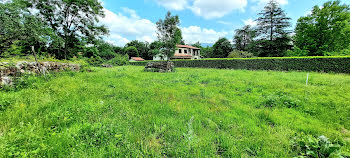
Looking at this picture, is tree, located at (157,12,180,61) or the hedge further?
tree, located at (157,12,180,61)

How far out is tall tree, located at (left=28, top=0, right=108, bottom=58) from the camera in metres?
12.2

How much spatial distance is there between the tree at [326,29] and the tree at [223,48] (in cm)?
1483

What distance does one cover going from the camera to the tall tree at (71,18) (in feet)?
40.0

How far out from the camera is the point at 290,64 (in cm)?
1162

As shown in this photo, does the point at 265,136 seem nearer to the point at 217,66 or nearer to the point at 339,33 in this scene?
the point at 217,66

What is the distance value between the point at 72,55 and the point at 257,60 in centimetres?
2237

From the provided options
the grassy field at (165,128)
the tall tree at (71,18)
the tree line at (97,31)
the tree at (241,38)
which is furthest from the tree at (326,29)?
the tall tree at (71,18)

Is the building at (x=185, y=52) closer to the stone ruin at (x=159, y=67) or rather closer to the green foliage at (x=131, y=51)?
the stone ruin at (x=159, y=67)

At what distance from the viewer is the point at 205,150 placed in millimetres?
1646

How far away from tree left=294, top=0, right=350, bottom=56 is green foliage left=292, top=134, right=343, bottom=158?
84.6 ft

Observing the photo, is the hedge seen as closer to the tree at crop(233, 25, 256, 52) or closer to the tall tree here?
the tall tree

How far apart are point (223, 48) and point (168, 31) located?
24865mm

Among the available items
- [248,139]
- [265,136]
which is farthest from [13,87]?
[265,136]

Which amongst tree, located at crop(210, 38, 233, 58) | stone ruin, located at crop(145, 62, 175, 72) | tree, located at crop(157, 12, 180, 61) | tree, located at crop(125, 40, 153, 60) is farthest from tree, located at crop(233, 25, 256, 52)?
tree, located at crop(125, 40, 153, 60)
